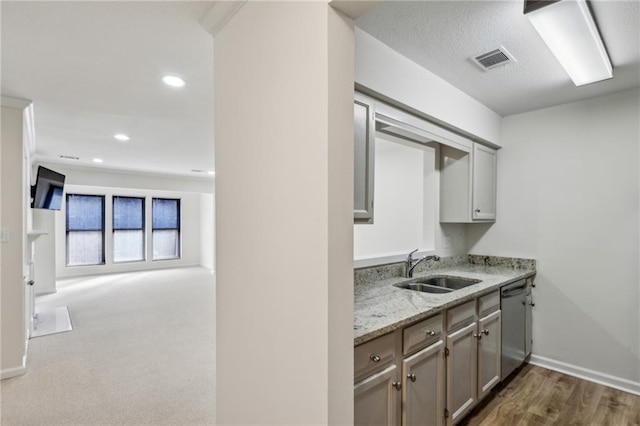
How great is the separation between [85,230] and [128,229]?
3.04ft

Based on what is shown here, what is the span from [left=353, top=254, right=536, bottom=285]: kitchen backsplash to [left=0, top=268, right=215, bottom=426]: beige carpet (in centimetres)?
151

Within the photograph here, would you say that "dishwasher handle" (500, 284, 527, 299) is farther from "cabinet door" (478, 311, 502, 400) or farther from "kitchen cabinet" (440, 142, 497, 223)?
"kitchen cabinet" (440, 142, 497, 223)

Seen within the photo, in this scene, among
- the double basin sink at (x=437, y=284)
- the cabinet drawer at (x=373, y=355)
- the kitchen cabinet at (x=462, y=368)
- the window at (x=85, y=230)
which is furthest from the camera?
the window at (x=85, y=230)

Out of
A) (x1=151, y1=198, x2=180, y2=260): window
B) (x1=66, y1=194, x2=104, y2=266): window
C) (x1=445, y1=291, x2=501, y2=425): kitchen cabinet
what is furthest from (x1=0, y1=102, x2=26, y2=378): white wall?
(x1=151, y1=198, x2=180, y2=260): window

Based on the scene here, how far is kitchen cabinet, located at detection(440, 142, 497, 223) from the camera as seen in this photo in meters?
3.04

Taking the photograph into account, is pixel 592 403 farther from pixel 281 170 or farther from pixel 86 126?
pixel 86 126

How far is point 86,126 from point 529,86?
4469mm

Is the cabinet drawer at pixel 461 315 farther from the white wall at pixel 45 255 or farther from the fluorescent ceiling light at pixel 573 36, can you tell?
the white wall at pixel 45 255

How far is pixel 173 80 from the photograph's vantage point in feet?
7.94

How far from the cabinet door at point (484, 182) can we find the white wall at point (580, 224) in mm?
110

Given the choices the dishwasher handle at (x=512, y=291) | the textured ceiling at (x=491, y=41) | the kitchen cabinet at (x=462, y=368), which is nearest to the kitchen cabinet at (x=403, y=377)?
the kitchen cabinet at (x=462, y=368)

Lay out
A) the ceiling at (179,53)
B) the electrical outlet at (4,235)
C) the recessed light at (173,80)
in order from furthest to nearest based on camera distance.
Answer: the electrical outlet at (4,235), the recessed light at (173,80), the ceiling at (179,53)

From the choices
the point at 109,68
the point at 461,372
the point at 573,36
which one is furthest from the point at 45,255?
the point at 573,36

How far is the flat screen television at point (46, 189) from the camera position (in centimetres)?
400
